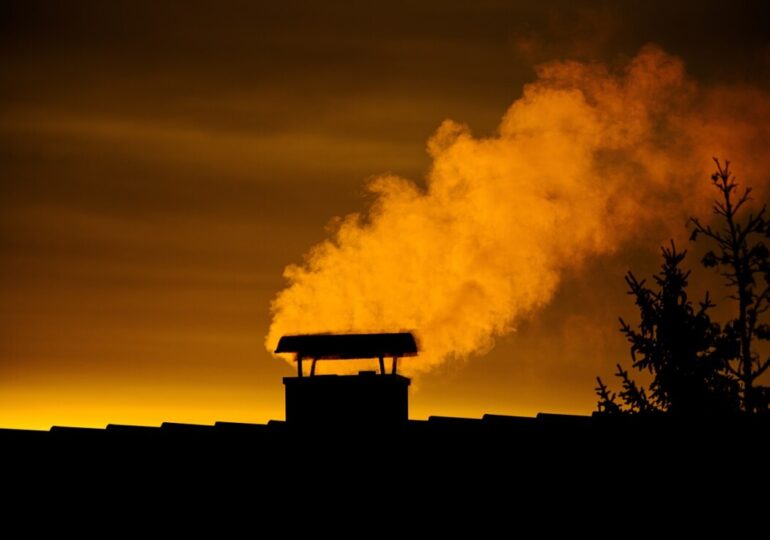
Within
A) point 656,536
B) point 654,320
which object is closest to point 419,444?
point 656,536

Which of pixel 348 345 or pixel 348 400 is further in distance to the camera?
pixel 348 345

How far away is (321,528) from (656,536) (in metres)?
3.75

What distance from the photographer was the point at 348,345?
1809 centimetres

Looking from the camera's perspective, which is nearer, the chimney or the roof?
the chimney

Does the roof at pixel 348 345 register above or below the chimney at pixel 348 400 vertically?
above

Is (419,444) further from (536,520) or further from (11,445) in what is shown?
(11,445)

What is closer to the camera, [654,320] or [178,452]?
[178,452]

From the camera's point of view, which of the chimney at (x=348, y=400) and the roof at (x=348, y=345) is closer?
the chimney at (x=348, y=400)

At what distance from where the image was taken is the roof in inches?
699

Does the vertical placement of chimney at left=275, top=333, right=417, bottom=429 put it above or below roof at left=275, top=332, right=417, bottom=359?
below

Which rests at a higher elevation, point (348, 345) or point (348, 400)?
point (348, 345)

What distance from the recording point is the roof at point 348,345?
1777 cm

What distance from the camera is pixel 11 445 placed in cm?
1456

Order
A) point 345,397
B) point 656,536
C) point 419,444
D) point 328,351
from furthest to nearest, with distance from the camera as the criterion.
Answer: point 328,351, point 345,397, point 419,444, point 656,536
